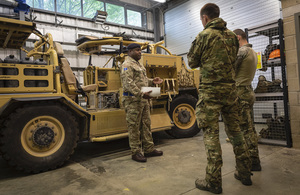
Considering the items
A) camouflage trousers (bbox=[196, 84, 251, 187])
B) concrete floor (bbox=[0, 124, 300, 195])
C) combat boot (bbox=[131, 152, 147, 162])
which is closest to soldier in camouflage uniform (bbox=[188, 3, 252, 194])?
camouflage trousers (bbox=[196, 84, 251, 187])

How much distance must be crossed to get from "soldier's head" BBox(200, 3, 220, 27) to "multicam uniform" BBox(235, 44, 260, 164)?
85 cm

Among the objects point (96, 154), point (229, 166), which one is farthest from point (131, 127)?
point (229, 166)

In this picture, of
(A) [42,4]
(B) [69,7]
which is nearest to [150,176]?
(A) [42,4]

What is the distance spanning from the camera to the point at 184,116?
16.9ft

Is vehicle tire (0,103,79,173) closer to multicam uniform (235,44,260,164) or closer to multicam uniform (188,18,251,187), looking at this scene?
multicam uniform (188,18,251,187)

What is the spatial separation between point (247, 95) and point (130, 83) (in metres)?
1.80

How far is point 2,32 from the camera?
3232mm

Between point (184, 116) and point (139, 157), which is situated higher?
point (184, 116)

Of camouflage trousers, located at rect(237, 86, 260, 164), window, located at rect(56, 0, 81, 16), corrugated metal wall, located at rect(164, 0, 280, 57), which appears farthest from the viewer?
window, located at rect(56, 0, 81, 16)

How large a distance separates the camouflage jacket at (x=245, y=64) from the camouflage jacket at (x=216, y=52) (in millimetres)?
660

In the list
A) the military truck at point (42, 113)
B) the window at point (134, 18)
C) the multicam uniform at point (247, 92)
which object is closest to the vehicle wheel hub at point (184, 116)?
the military truck at point (42, 113)

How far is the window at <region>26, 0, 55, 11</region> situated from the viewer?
877 centimetres

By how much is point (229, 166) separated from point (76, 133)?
98.7 inches

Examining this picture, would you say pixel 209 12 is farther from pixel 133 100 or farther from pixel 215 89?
pixel 133 100
